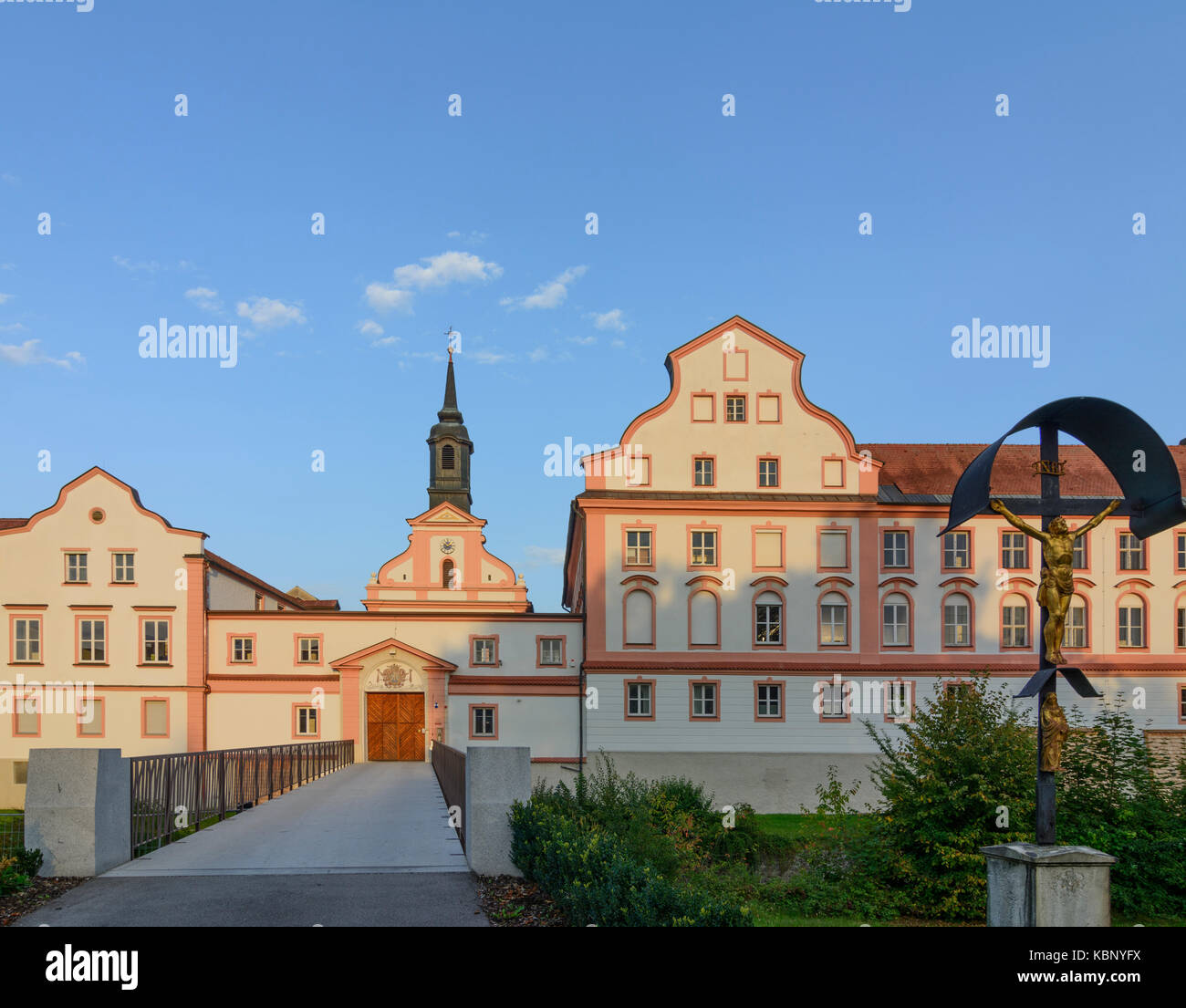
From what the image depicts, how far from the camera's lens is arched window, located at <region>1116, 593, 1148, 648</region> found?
1631 inches

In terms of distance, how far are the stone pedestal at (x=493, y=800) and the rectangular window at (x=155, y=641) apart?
113 ft

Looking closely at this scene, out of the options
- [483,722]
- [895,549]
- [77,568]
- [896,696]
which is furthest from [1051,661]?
[77,568]

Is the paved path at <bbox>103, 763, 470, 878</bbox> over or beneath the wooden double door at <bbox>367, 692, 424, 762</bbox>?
over

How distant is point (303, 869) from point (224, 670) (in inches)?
1348

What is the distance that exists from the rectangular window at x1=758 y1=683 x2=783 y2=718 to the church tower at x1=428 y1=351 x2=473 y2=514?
26.8 metres

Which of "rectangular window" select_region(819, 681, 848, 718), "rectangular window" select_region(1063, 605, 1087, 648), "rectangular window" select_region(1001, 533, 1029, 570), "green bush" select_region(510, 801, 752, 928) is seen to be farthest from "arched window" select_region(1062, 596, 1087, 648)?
"green bush" select_region(510, 801, 752, 928)

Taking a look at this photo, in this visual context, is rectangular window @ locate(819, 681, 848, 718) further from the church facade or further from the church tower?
the church tower

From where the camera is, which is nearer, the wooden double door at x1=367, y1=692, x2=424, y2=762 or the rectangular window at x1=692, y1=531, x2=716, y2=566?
the rectangular window at x1=692, y1=531, x2=716, y2=566

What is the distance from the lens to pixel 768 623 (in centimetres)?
4044

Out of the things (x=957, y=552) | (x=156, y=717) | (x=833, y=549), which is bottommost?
(x=156, y=717)

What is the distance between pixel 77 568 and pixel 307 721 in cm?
1189

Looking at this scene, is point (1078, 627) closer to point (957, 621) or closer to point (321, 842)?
point (957, 621)

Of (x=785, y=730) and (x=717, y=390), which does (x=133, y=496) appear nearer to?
(x=717, y=390)

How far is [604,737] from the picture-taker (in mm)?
39594
